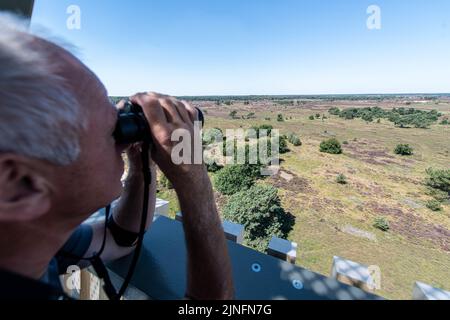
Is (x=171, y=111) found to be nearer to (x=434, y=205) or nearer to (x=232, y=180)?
(x=232, y=180)

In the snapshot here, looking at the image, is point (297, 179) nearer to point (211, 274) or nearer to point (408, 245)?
point (408, 245)

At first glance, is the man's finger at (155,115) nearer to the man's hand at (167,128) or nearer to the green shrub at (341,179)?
the man's hand at (167,128)

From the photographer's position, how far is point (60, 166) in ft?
Answer: 1.09

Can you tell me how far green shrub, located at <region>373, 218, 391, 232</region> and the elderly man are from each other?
187 inches

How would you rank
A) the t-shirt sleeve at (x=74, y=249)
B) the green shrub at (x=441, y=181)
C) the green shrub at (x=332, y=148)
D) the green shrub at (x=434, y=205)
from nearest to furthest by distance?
1. the t-shirt sleeve at (x=74, y=249)
2. the green shrub at (x=434, y=205)
3. the green shrub at (x=441, y=181)
4. the green shrub at (x=332, y=148)

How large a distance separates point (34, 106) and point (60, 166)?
0.08 m

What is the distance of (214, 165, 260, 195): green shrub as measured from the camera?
19.0ft

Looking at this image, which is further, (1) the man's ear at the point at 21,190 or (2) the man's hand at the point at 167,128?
(2) the man's hand at the point at 167,128

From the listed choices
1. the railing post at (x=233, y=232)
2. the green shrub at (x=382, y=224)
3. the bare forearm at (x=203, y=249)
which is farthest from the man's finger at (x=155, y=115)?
the green shrub at (x=382, y=224)

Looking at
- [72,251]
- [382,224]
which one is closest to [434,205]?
[382,224]

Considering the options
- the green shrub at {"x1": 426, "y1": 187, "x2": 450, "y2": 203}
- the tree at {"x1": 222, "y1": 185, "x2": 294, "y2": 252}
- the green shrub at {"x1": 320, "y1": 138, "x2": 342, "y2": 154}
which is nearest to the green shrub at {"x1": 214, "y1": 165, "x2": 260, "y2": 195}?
the tree at {"x1": 222, "y1": 185, "x2": 294, "y2": 252}

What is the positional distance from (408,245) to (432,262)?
38cm

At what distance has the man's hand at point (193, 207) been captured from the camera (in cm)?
44
